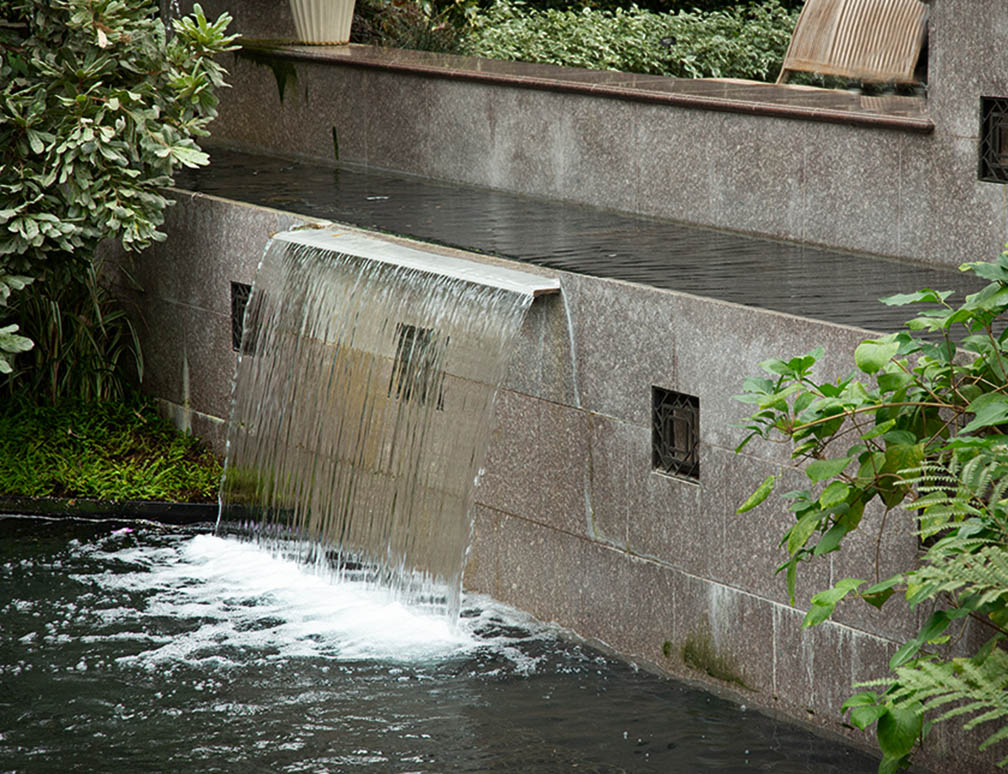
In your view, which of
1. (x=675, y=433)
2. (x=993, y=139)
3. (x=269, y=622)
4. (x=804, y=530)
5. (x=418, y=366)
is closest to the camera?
(x=804, y=530)

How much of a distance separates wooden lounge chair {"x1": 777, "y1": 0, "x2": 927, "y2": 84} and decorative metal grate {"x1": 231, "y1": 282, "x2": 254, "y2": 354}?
372 cm

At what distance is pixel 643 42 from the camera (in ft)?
46.0

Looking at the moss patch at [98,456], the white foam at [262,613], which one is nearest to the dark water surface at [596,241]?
the moss patch at [98,456]

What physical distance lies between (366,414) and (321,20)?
458 cm

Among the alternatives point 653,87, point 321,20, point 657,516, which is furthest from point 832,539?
point 321,20

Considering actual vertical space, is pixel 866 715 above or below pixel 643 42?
below

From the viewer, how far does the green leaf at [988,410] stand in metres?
4.56

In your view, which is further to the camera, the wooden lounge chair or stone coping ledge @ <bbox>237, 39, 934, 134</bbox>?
the wooden lounge chair

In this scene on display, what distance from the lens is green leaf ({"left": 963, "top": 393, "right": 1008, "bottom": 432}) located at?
15.0 ft

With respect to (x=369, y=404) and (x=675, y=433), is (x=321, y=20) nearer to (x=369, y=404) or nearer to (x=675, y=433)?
(x=369, y=404)

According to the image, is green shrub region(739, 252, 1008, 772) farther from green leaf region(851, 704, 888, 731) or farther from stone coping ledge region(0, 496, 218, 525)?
stone coping ledge region(0, 496, 218, 525)

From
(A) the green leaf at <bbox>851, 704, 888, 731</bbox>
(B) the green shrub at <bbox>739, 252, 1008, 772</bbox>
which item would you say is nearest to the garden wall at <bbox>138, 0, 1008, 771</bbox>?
(B) the green shrub at <bbox>739, 252, 1008, 772</bbox>

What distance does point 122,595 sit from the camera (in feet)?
24.5

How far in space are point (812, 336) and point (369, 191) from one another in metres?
4.45
